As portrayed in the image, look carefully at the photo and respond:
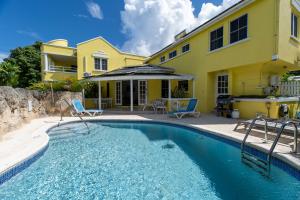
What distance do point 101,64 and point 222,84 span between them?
50.8 feet

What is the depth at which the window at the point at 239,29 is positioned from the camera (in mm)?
10156

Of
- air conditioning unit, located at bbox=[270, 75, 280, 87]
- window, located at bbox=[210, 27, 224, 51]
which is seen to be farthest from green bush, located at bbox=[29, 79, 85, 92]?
air conditioning unit, located at bbox=[270, 75, 280, 87]

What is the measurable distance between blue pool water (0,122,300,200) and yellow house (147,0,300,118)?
5.91 m

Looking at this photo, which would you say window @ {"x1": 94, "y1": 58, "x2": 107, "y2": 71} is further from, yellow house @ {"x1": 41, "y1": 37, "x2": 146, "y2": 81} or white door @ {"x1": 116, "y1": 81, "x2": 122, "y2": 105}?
white door @ {"x1": 116, "y1": 81, "x2": 122, "y2": 105}

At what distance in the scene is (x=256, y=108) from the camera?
32.3 feet

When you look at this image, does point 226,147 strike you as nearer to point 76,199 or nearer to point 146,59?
point 76,199

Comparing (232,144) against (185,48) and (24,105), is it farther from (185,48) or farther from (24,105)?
(185,48)

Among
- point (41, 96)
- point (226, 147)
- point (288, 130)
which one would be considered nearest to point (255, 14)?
point (288, 130)

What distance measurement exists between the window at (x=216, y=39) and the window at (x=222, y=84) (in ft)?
7.43

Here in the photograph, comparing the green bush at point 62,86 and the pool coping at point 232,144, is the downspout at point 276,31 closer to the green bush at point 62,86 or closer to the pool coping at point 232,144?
the pool coping at point 232,144

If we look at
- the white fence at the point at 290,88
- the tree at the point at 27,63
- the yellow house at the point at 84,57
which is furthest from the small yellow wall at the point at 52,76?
the white fence at the point at 290,88

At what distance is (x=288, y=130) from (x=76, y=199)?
23.3ft

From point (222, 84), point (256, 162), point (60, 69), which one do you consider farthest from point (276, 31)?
point (60, 69)

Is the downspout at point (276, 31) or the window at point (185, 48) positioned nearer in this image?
the downspout at point (276, 31)
